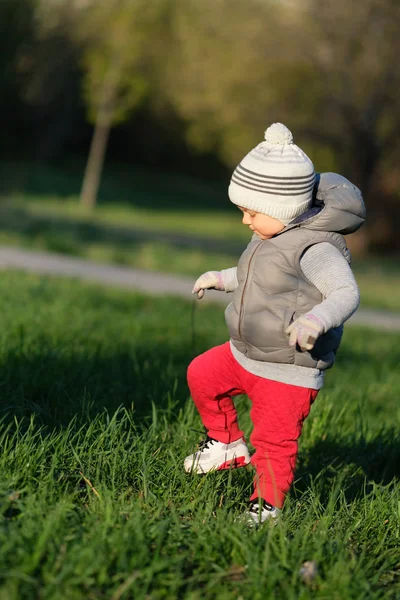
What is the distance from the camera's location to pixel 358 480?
139 inches

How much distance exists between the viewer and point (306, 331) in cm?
251

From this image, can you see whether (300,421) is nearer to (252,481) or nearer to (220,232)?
(252,481)

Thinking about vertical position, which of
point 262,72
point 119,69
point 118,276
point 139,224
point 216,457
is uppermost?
point 262,72

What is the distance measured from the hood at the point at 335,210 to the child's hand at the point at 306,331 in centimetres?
43

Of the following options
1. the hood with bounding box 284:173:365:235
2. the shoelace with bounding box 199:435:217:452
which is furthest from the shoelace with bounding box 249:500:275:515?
the hood with bounding box 284:173:365:235

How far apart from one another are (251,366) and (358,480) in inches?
38.1

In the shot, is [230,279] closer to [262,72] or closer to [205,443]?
[205,443]


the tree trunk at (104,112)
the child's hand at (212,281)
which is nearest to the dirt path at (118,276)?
the child's hand at (212,281)

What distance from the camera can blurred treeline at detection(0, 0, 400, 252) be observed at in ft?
72.4

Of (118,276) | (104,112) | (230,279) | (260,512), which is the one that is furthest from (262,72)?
(260,512)

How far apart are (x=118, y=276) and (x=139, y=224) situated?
45.5 ft

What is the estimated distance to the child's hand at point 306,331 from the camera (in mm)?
2502

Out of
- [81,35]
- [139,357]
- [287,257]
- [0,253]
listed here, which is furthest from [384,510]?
[81,35]

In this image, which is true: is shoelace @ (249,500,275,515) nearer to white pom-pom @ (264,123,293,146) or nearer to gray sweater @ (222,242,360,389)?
gray sweater @ (222,242,360,389)
